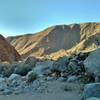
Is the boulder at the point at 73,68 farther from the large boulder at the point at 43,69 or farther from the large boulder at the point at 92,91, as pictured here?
the large boulder at the point at 92,91

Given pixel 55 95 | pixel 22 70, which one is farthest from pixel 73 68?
pixel 22 70

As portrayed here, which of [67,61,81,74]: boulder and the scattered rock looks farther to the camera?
[67,61,81,74]: boulder

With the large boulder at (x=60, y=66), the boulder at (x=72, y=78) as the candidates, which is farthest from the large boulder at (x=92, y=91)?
the large boulder at (x=60, y=66)

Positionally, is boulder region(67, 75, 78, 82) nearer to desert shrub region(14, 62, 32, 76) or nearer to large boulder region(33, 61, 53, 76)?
large boulder region(33, 61, 53, 76)

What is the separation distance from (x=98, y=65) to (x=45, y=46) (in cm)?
14855

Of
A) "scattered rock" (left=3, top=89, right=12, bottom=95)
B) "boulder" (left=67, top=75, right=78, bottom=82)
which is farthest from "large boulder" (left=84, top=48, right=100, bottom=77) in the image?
"scattered rock" (left=3, top=89, right=12, bottom=95)

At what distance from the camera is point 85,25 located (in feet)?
574

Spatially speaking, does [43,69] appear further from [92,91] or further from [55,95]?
[92,91]

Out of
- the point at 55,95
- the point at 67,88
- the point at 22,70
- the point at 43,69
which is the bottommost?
the point at 55,95

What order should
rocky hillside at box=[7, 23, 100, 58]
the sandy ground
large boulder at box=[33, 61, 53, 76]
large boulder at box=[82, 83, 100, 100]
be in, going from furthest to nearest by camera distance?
1. rocky hillside at box=[7, 23, 100, 58]
2. large boulder at box=[33, 61, 53, 76]
3. the sandy ground
4. large boulder at box=[82, 83, 100, 100]

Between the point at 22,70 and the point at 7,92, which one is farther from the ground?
the point at 22,70

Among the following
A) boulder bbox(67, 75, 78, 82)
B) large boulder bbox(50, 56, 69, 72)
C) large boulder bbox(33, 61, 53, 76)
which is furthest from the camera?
large boulder bbox(33, 61, 53, 76)

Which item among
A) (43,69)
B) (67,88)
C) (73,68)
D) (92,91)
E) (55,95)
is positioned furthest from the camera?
(43,69)

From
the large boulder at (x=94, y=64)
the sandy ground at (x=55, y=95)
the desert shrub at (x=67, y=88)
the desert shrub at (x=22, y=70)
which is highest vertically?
the desert shrub at (x=22, y=70)
